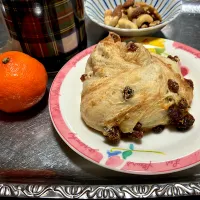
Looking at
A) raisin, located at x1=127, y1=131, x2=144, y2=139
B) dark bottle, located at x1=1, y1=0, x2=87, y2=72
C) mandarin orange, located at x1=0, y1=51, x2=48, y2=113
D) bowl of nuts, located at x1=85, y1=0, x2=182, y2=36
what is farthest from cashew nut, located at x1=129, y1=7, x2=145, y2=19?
raisin, located at x1=127, y1=131, x2=144, y2=139

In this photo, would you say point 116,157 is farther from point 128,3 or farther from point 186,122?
point 128,3

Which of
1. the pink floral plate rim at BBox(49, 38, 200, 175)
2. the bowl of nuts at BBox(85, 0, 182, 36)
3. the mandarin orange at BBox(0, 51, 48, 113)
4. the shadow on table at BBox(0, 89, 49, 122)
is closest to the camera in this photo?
the pink floral plate rim at BBox(49, 38, 200, 175)

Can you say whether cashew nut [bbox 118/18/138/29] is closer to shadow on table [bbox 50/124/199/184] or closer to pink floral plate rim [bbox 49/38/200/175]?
pink floral plate rim [bbox 49/38/200/175]

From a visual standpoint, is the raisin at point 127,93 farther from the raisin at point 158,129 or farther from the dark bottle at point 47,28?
the dark bottle at point 47,28

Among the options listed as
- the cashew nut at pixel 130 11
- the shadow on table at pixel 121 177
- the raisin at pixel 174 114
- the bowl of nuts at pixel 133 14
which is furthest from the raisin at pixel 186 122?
the cashew nut at pixel 130 11

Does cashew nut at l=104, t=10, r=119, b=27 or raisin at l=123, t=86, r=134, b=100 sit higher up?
raisin at l=123, t=86, r=134, b=100
